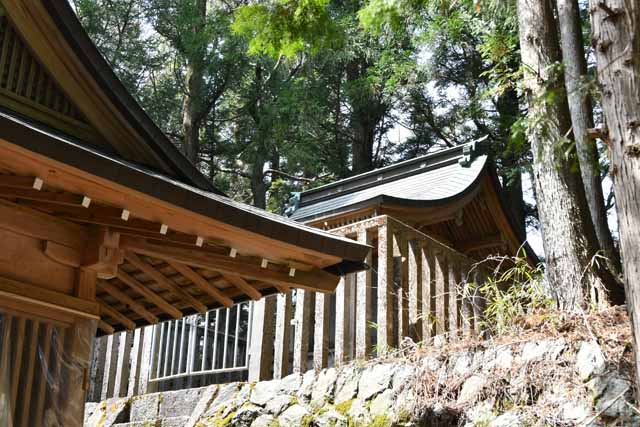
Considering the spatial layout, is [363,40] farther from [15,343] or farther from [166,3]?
[15,343]

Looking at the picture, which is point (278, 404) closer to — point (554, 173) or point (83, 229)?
point (83, 229)

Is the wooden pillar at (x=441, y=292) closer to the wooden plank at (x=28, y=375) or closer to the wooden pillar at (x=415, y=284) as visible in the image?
the wooden pillar at (x=415, y=284)

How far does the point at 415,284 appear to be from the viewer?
7191mm

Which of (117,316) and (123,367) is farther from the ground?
(117,316)

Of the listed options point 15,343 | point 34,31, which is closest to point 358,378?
point 15,343

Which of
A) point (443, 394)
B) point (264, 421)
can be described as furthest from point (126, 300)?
point (443, 394)

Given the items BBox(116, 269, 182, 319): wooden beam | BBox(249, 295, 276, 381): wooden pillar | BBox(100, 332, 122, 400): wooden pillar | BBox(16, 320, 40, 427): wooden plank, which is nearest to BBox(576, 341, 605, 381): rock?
BBox(249, 295, 276, 381): wooden pillar

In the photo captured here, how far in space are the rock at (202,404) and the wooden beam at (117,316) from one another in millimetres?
1006

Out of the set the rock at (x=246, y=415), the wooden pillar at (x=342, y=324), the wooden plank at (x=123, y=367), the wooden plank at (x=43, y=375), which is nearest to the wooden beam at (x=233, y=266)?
the wooden plank at (x=43, y=375)

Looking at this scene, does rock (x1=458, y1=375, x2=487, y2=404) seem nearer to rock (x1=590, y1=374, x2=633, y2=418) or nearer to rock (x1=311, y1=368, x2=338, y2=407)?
rock (x1=590, y1=374, x2=633, y2=418)

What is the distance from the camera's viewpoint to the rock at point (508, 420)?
501 cm

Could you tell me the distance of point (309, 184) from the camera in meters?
18.1

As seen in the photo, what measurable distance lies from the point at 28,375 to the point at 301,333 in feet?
9.91

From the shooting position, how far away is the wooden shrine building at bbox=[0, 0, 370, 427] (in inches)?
165
